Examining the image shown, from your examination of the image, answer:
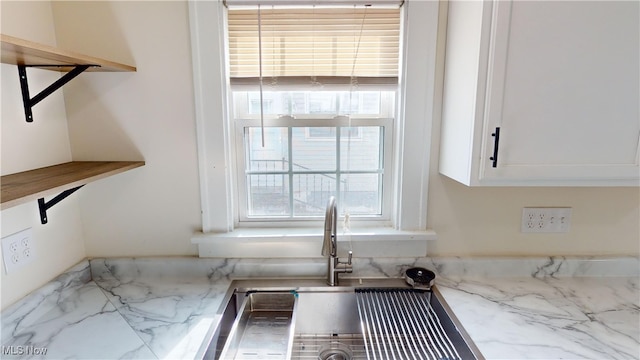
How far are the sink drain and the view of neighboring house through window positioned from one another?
1.74 feet

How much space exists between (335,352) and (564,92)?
3.79 feet

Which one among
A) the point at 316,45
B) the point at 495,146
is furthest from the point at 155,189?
the point at 495,146

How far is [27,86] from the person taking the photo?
40.0 inches

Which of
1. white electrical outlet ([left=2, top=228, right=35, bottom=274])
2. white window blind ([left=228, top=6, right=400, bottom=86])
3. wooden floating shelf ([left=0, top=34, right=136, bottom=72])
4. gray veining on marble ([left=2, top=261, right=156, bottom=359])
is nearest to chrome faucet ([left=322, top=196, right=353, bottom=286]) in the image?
white window blind ([left=228, top=6, right=400, bottom=86])

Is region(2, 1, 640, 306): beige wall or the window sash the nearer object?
region(2, 1, 640, 306): beige wall

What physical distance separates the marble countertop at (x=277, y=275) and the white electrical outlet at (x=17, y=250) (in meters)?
0.12

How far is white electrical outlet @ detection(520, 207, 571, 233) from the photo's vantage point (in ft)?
4.29

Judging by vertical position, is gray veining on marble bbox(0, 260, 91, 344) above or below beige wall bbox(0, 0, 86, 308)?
below

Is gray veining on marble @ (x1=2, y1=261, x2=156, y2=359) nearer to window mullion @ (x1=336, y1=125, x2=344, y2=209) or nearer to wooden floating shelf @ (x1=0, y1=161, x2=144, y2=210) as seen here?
wooden floating shelf @ (x1=0, y1=161, x2=144, y2=210)

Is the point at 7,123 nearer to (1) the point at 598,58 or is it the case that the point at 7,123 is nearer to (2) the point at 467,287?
(2) the point at 467,287

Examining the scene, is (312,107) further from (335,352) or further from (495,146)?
(335,352)

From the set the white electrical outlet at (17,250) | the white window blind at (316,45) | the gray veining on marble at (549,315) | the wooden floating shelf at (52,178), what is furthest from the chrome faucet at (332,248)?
the white electrical outlet at (17,250)

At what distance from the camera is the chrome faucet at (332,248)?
1.18 m

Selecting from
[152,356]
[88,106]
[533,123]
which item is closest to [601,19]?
[533,123]
